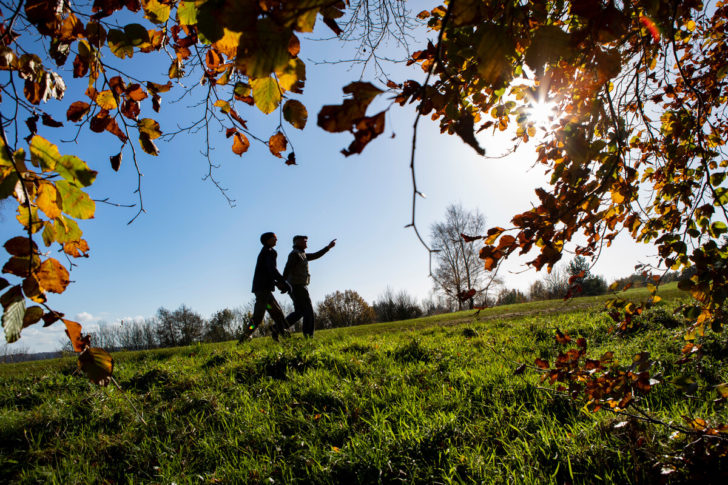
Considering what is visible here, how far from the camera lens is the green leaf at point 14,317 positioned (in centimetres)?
71

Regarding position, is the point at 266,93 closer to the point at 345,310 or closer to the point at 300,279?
the point at 300,279

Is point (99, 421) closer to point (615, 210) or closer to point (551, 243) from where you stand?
point (551, 243)

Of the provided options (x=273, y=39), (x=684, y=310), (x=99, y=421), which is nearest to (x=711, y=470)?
(x=684, y=310)

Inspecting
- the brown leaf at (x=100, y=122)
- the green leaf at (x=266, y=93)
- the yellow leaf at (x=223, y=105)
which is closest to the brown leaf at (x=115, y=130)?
the brown leaf at (x=100, y=122)

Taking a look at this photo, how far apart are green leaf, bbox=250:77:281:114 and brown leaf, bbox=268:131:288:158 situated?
0.50 m

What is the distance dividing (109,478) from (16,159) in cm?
243

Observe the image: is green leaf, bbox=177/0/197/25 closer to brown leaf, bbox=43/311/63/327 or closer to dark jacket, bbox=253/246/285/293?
brown leaf, bbox=43/311/63/327

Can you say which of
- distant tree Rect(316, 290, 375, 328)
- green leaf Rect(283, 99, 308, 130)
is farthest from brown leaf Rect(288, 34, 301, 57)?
distant tree Rect(316, 290, 375, 328)

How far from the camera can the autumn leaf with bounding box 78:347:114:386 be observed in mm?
792

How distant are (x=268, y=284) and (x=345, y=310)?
121ft

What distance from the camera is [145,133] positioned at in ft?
4.04

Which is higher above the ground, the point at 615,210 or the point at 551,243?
the point at 615,210

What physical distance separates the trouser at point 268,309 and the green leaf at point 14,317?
5339mm

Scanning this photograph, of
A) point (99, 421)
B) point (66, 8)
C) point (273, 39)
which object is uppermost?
point (66, 8)
